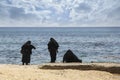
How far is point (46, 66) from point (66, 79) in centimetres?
601

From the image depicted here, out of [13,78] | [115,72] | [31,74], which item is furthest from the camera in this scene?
[115,72]

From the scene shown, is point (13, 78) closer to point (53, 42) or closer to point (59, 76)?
point (59, 76)

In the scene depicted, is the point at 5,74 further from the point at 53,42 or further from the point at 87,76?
the point at 53,42

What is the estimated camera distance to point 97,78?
19453 millimetres

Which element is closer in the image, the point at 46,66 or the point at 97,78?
the point at 97,78

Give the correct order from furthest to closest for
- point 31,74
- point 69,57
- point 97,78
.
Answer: point 69,57
point 97,78
point 31,74

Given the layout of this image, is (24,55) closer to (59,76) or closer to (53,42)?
(53,42)

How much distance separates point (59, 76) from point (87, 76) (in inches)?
61.3

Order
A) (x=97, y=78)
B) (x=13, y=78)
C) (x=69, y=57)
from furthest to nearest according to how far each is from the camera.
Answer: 1. (x=69, y=57)
2. (x=97, y=78)
3. (x=13, y=78)

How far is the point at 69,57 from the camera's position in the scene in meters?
29.4

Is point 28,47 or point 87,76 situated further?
point 28,47

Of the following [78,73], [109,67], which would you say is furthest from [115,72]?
[78,73]

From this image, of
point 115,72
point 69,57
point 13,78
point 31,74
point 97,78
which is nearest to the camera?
point 13,78

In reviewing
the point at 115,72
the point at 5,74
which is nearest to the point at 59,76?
the point at 5,74
